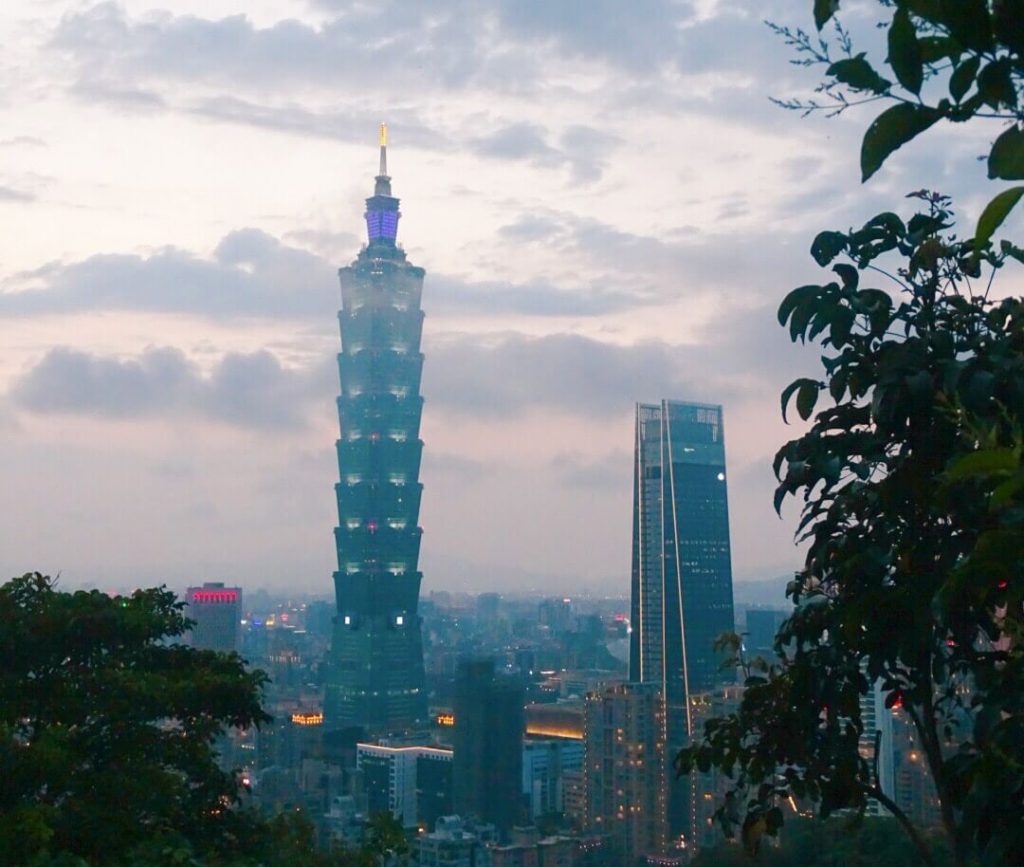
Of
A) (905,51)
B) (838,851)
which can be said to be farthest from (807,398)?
(838,851)

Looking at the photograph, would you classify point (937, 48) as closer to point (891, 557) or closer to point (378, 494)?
point (891, 557)

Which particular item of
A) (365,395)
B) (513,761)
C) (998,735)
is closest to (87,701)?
(998,735)

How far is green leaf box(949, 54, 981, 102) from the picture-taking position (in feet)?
5.76

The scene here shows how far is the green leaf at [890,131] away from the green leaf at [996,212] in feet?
0.60

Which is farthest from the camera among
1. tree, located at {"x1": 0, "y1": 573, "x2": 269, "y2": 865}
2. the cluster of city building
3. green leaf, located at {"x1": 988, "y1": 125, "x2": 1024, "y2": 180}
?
the cluster of city building

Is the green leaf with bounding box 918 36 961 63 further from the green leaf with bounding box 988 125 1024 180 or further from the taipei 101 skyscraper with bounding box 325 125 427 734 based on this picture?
the taipei 101 skyscraper with bounding box 325 125 427 734

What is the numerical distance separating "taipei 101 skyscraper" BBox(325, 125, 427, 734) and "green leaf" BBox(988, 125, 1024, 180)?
363ft

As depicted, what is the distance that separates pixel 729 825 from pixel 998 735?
63.1 inches

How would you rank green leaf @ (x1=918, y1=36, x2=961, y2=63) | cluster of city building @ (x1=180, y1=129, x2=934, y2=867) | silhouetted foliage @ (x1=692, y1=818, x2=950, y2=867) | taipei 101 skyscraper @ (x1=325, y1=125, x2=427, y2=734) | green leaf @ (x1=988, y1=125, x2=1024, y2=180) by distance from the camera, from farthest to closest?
taipei 101 skyscraper @ (x1=325, y1=125, x2=427, y2=734)
cluster of city building @ (x1=180, y1=129, x2=934, y2=867)
silhouetted foliage @ (x1=692, y1=818, x2=950, y2=867)
green leaf @ (x1=918, y1=36, x2=961, y2=63)
green leaf @ (x1=988, y1=125, x2=1024, y2=180)

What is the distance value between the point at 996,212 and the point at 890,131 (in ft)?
0.72

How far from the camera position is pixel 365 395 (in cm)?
11306

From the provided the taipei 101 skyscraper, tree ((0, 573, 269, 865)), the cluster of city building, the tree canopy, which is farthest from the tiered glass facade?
the tree canopy

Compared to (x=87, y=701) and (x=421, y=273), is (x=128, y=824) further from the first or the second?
(x=421, y=273)

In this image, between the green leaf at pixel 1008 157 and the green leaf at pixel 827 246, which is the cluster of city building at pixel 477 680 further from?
the green leaf at pixel 1008 157
